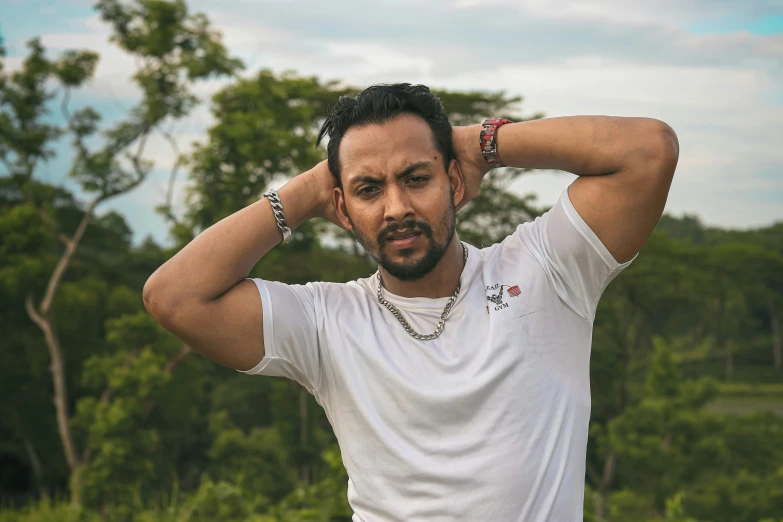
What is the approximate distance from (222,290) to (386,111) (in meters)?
0.54

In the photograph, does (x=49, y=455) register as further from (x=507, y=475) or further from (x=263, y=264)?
(x=507, y=475)

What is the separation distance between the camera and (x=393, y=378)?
1.83 m

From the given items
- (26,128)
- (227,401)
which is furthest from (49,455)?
(26,128)

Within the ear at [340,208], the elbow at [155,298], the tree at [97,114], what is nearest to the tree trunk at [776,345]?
the tree at [97,114]

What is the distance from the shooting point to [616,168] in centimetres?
184

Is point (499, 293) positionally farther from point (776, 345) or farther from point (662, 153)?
point (776, 345)

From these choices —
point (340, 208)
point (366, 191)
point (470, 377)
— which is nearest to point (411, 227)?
point (366, 191)

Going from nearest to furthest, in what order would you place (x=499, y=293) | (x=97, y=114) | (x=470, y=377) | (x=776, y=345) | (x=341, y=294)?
(x=470, y=377), (x=499, y=293), (x=341, y=294), (x=97, y=114), (x=776, y=345)

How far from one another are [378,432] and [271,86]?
47.0 ft

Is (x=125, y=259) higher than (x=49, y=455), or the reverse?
(x=125, y=259)

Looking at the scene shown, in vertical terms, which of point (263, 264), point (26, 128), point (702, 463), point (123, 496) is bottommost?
point (702, 463)

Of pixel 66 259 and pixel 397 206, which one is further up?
pixel 397 206

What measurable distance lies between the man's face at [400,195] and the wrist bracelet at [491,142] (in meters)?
0.11

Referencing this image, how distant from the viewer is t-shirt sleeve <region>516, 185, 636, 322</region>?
184 centimetres
